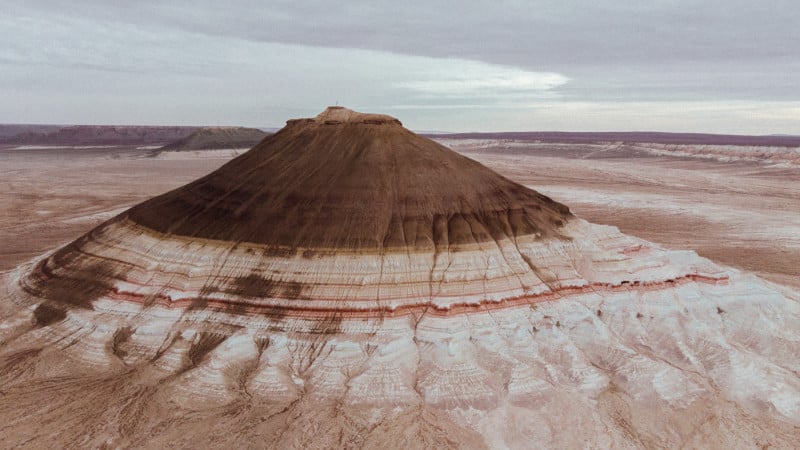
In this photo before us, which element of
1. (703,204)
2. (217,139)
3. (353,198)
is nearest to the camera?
(353,198)

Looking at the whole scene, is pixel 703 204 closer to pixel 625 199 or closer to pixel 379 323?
pixel 625 199

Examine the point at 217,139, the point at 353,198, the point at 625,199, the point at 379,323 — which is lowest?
the point at 379,323

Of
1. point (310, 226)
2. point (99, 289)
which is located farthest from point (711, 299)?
point (99, 289)

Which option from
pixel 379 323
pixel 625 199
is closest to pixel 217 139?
pixel 625 199

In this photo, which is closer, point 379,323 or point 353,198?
point 379,323

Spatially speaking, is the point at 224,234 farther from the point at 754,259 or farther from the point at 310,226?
the point at 754,259

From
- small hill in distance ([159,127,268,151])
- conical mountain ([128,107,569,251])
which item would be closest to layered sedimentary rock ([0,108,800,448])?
conical mountain ([128,107,569,251])

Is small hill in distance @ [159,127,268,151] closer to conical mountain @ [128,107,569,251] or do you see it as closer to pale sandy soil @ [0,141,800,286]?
pale sandy soil @ [0,141,800,286]
